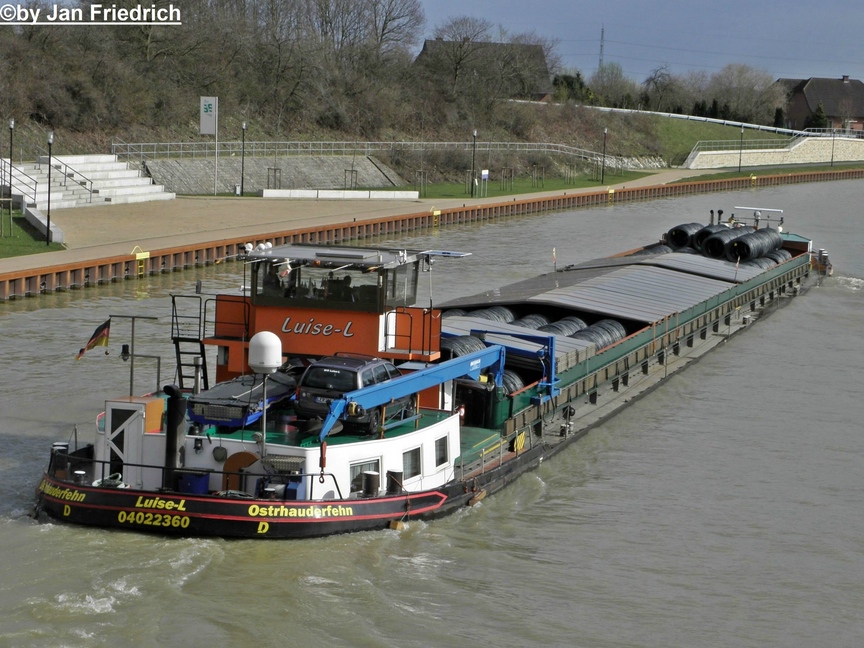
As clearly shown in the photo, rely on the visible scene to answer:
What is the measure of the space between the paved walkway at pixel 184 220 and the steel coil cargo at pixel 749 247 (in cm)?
1855

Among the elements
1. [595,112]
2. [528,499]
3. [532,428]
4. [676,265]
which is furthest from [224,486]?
[595,112]

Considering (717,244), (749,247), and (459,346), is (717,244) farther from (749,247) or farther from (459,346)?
(459,346)

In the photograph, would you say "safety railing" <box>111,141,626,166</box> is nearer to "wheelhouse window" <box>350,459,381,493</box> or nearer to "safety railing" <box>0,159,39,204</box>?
"safety railing" <box>0,159,39,204</box>

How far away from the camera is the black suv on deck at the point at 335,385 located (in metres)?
17.7

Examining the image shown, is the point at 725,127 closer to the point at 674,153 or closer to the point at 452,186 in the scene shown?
the point at 674,153

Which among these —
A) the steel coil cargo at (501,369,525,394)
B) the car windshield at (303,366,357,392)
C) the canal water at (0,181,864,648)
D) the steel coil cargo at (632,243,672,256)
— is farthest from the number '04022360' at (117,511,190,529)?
the steel coil cargo at (632,243,672,256)

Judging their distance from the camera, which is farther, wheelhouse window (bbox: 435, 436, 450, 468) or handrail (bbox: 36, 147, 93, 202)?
handrail (bbox: 36, 147, 93, 202)

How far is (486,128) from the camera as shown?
344ft

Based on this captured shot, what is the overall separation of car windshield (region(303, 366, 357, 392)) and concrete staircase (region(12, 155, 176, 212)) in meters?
33.9

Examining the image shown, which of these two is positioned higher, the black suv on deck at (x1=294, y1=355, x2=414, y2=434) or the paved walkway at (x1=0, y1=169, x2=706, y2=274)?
the paved walkway at (x1=0, y1=169, x2=706, y2=274)

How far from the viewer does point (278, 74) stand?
3516 inches

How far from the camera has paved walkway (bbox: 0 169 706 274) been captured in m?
42.8

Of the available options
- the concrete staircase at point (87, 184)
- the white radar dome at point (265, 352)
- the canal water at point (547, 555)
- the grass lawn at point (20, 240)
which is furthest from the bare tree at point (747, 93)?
the white radar dome at point (265, 352)

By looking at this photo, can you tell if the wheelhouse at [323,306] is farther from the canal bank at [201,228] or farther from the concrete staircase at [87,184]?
the concrete staircase at [87,184]
